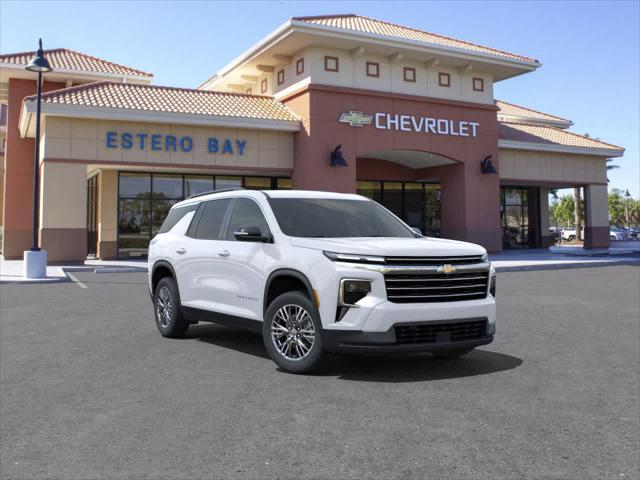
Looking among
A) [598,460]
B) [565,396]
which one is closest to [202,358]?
[565,396]

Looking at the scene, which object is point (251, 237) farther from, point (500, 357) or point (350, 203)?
point (500, 357)

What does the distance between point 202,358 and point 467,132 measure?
24586mm

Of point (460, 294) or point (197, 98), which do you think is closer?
point (460, 294)

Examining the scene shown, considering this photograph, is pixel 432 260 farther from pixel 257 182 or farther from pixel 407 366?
pixel 257 182

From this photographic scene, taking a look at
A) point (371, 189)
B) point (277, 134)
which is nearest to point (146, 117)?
point (277, 134)

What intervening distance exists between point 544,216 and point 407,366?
115 feet

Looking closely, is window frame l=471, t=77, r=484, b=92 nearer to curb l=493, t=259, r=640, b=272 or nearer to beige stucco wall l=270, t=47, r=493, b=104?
beige stucco wall l=270, t=47, r=493, b=104

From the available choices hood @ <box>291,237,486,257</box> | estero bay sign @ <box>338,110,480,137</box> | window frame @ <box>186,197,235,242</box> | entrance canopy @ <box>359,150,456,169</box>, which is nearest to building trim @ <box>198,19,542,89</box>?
estero bay sign @ <box>338,110,480,137</box>

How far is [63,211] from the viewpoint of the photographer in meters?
23.1

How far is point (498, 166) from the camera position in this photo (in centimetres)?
3061

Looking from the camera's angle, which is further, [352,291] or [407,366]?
[407,366]

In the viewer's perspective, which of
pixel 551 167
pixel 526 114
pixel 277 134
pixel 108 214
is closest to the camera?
pixel 277 134

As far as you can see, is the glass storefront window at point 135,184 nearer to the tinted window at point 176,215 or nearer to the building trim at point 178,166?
the building trim at point 178,166

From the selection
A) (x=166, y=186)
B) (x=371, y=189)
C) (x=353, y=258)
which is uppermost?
(x=371, y=189)
